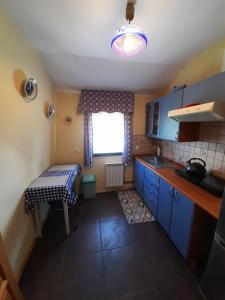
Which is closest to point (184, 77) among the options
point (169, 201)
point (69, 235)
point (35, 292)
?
point (169, 201)

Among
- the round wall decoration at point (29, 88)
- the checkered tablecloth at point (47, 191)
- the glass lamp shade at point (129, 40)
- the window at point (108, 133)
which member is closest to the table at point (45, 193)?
the checkered tablecloth at point (47, 191)

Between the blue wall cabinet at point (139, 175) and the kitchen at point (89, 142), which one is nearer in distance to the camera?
the kitchen at point (89, 142)

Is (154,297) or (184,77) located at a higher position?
(184,77)

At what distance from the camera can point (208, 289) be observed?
44.8 inches

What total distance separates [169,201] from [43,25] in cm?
238

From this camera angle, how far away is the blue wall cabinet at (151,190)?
6.91ft

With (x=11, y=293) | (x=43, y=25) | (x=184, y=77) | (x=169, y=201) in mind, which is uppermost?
(x=43, y=25)

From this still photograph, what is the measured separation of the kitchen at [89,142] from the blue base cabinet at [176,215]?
1 cm

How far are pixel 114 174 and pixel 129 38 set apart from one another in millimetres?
2368

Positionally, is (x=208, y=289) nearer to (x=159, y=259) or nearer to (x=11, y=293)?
(x=159, y=259)

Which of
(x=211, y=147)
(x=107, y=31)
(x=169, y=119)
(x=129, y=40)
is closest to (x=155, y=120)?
(x=169, y=119)

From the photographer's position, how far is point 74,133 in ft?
9.06

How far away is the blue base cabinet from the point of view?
1426mm

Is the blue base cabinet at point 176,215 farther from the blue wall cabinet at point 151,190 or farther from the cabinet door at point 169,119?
the cabinet door at point 169,119
